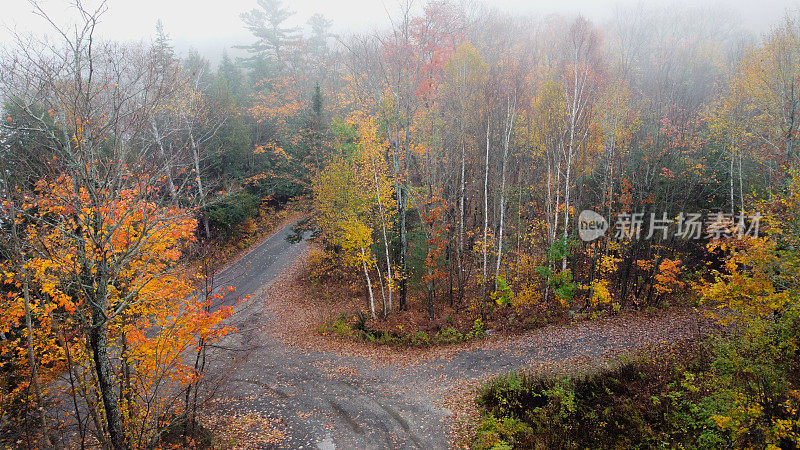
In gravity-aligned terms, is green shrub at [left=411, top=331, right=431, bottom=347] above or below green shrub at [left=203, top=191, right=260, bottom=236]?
below

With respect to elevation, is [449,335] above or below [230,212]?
below

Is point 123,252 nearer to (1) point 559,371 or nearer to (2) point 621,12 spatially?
(1) point 559,371
